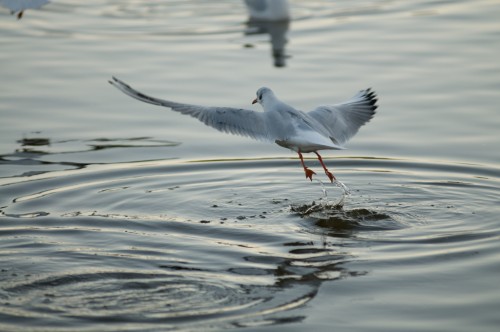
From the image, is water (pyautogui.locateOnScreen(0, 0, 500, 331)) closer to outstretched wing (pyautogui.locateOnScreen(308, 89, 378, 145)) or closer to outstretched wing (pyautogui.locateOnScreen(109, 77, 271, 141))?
outstretched wing (pyautogui.locateOnScreen(308, 89, 378, 145))

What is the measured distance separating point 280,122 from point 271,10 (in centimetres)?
853

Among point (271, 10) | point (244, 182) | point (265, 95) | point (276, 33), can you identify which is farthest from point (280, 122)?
point (271, 10)

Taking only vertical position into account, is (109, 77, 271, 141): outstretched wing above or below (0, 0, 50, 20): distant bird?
below

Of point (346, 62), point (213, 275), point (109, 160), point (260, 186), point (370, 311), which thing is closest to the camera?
point (370, 311)

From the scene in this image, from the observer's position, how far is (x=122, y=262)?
7648 millimetres

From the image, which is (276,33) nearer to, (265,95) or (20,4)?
(20,4)

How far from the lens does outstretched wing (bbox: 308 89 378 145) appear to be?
9234mm

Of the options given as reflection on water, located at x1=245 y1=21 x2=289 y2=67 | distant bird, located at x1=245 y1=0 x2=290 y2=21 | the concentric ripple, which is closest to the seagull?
the concentric ripple

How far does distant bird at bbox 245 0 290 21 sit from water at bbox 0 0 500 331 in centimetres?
29

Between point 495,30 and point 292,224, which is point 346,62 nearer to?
point 495,30

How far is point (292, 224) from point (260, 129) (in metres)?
0.87

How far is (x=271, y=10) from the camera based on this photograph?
56.0ft

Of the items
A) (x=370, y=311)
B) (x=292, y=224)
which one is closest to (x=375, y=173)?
(x=292, y=224)

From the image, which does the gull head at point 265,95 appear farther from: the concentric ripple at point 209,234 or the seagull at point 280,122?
the concentric ripple at point 209,234
